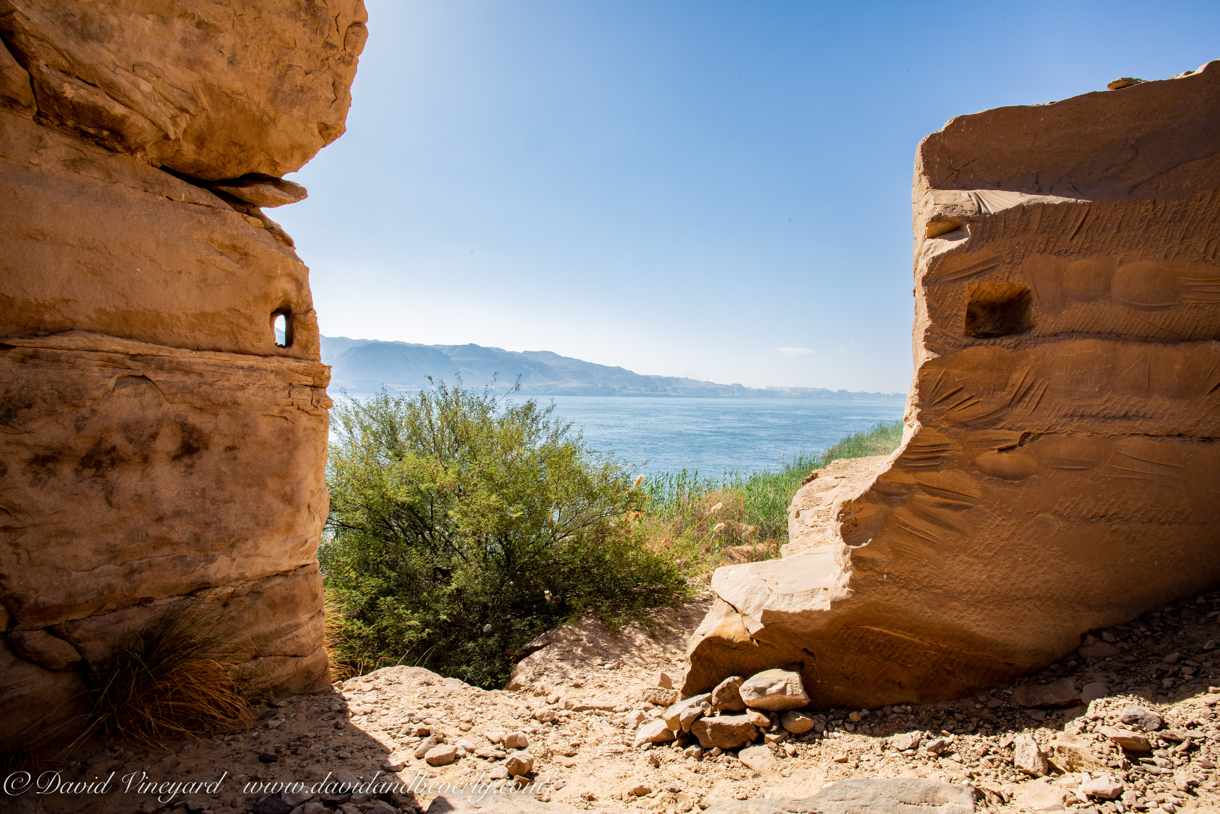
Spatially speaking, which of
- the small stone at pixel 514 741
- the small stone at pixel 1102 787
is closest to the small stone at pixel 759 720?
the small stone at pixel 514 741

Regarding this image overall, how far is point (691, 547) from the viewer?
20.6 ft

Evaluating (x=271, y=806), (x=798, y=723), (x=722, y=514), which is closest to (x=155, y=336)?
(x=271, y=806)

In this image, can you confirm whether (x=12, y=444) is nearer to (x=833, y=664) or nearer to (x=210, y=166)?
(x=210, y=166)

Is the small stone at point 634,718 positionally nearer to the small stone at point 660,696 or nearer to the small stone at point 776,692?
the small stone at point 660,696

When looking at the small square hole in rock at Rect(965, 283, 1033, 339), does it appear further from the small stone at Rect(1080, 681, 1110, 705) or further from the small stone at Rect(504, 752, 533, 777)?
the small stone at Rect(504, 752, 533, 777)

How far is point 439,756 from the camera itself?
2547 millimetres

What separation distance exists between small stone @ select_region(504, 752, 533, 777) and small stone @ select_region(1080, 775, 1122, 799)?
2.09m

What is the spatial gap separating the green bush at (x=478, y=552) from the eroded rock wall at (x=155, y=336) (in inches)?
66.1

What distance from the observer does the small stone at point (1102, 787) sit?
5.86 ft

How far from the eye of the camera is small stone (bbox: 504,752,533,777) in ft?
8.39

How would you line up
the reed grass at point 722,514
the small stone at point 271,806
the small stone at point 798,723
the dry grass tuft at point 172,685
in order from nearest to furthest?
the small stone at point 271,806
the dry grass tuft at point 172,685
the small stone at point 798,723
the reed grass at point 722,514

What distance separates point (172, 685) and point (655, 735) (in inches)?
86.7

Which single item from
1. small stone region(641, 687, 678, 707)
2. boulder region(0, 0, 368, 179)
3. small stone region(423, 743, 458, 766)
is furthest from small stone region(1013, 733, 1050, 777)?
boulder region(0, 0, 368, 179)

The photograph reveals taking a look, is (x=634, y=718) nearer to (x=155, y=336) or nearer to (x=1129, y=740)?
(x=1129, y=740)
